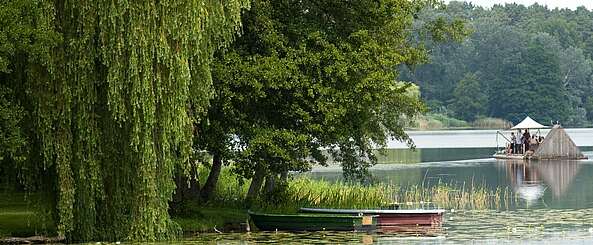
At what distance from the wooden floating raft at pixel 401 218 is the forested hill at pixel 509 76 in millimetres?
A: 103060

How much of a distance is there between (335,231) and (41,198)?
297 inches

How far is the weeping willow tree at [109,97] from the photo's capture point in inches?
999

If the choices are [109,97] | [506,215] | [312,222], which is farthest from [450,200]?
[109,97]

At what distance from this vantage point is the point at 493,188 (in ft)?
163

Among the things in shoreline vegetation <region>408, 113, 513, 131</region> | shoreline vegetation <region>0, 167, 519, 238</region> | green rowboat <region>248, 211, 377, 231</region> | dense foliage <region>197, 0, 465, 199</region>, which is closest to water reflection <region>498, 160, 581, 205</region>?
shoreline vegetation <region>0, 167, 519, 238</region>

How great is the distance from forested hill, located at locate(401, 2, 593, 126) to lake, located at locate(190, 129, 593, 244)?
169 feet

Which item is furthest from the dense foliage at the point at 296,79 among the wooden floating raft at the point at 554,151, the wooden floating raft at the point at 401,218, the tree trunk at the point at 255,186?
the wooden floating raft at the point at 554,151

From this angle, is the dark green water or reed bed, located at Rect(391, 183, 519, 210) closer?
the dark green water

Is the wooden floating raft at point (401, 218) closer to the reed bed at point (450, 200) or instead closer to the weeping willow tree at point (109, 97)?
the reed bed at point (450, 200)

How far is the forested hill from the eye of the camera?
14550cm

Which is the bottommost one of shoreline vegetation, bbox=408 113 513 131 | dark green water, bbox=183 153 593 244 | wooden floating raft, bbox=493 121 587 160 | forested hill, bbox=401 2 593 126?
dark green water, bbox=183 153 593 244

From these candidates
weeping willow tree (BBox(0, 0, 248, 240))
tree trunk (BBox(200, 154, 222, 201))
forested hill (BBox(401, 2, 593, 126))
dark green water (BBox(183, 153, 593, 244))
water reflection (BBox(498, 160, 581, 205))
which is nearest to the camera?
weeping willow tree (BBox(0, 0, 248, 240))

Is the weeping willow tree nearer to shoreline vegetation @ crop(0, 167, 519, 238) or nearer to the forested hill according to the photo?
shoreline vegetation @ crop(0, 167, 519, 238)

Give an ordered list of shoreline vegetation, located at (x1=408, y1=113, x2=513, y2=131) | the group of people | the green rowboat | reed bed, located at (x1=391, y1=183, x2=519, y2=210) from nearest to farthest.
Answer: the green rowboat
reed bed, located at (x1=391, y1=183, x2=519, y2=210)
the group of people
shoreline vegetation, located at (x1=408, y1=113, x2=513, y2=131)
